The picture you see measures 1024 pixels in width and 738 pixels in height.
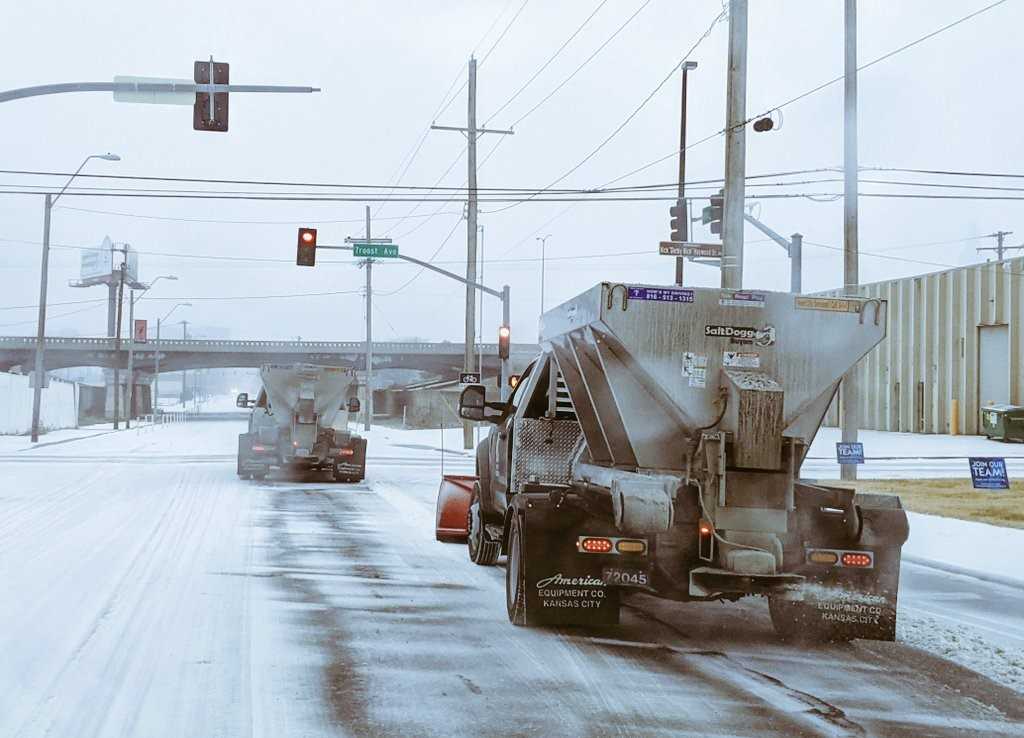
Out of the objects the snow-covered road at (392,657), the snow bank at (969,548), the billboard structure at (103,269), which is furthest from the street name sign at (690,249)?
the billboard structure at (103,269)

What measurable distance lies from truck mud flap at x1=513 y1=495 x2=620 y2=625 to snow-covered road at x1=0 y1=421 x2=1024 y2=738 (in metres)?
0.21

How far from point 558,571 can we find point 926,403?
132 ft

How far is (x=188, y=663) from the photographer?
7.07 meters

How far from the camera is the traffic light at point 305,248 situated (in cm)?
3000

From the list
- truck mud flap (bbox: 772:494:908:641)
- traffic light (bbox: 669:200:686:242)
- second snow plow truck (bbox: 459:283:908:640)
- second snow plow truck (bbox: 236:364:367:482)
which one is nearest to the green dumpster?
traffic light (bbox: 669:200:686:242)

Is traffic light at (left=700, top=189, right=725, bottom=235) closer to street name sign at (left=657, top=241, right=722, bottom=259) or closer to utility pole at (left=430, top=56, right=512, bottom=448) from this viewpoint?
street name sign at (left=657, top=241, right=722, bottom=259)

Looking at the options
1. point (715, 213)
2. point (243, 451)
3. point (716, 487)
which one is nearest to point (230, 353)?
point (243, 451)

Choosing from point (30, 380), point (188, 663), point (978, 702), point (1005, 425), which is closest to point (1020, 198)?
point (1005, 425)

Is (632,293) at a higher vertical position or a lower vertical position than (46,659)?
higher

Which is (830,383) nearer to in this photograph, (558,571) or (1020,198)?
(558,571)

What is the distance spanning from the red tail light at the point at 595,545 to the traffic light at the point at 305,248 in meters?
23.2

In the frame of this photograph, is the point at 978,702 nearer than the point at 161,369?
Yes

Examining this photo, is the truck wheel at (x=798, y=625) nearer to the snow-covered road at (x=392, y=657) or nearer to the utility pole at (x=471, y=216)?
the snow-covered road at (x=392, y=657)

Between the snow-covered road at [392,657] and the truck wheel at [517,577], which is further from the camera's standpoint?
the truck wheel at [517,577]
